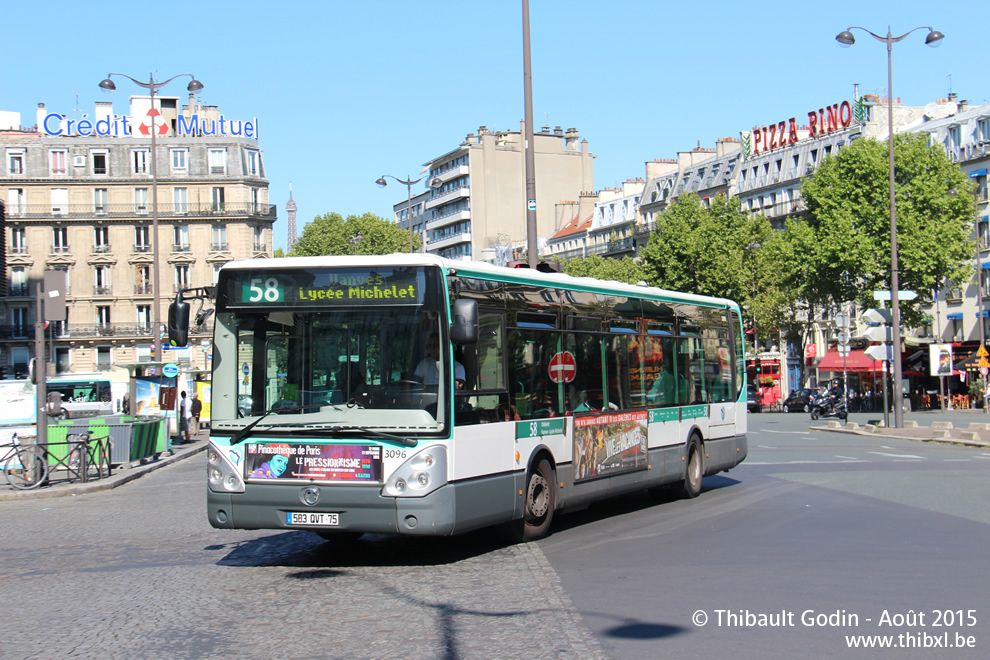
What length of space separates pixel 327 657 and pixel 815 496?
10495 millimetres

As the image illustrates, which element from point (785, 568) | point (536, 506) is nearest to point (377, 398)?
point (536, 506)

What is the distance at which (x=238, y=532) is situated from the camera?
43.7 feet

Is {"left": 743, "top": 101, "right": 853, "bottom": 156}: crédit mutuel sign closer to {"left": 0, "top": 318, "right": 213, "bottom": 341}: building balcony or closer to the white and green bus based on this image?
{"left": 0, "top": 318, "right": 213, "bottom": 341}: building balcony

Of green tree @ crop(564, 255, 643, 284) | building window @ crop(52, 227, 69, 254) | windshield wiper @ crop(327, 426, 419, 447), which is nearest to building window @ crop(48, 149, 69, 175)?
building window @ crop(52, 227, 69, 254)

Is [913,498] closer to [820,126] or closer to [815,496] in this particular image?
[815,496]

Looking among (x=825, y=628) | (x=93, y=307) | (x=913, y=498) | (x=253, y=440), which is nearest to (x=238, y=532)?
(x=253, y=440)

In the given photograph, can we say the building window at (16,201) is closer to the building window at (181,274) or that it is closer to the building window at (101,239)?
the building window at (101,239)

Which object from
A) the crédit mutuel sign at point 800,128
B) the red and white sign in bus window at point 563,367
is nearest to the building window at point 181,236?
the crédit mutuel sign at point 800,128

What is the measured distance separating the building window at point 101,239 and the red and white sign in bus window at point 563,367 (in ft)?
236

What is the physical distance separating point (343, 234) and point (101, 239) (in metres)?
29.7

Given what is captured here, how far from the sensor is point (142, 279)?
7925cm

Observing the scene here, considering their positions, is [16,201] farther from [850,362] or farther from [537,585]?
[537,585]

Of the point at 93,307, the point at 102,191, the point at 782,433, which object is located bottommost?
the point at 782,433

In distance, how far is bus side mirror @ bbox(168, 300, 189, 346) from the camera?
10820 mm
